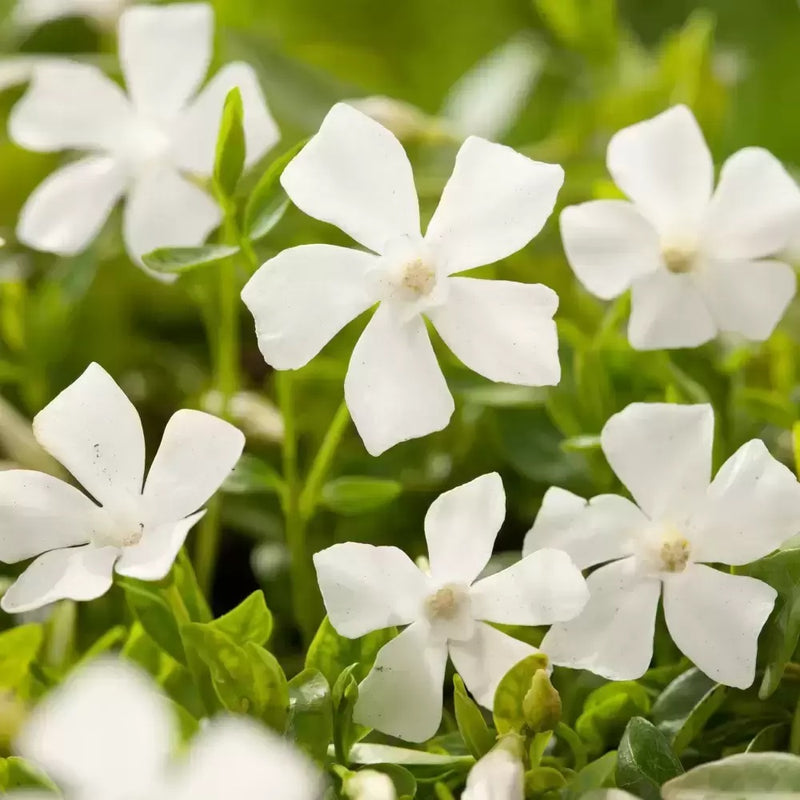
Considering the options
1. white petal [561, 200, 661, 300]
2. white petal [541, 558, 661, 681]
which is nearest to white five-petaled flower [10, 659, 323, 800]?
white petal [541, 558, 661, 681]

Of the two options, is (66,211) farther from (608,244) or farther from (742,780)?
(742,780)

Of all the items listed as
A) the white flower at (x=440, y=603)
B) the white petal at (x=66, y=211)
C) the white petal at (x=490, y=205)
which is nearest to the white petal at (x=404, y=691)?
the white flower at (x=440, y=603)

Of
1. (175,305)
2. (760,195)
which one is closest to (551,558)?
(760,195)

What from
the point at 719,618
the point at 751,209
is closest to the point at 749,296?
the point at 751,209

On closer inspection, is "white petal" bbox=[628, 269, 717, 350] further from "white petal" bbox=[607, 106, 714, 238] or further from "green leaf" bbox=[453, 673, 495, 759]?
"green leaf" bbox=[453, 673, 495, 759]

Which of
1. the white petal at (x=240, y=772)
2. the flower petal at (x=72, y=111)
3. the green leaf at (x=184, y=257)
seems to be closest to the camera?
the white petal at (x=240, y=772)

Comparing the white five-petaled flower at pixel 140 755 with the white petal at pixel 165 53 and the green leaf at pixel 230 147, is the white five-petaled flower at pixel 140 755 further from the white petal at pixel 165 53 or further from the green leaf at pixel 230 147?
the white petal at pixel 165 53

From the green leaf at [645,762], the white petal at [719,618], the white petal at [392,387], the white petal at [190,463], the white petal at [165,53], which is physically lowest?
the green leaf at [645,762]

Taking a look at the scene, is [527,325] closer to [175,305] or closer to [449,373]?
[449,373]
